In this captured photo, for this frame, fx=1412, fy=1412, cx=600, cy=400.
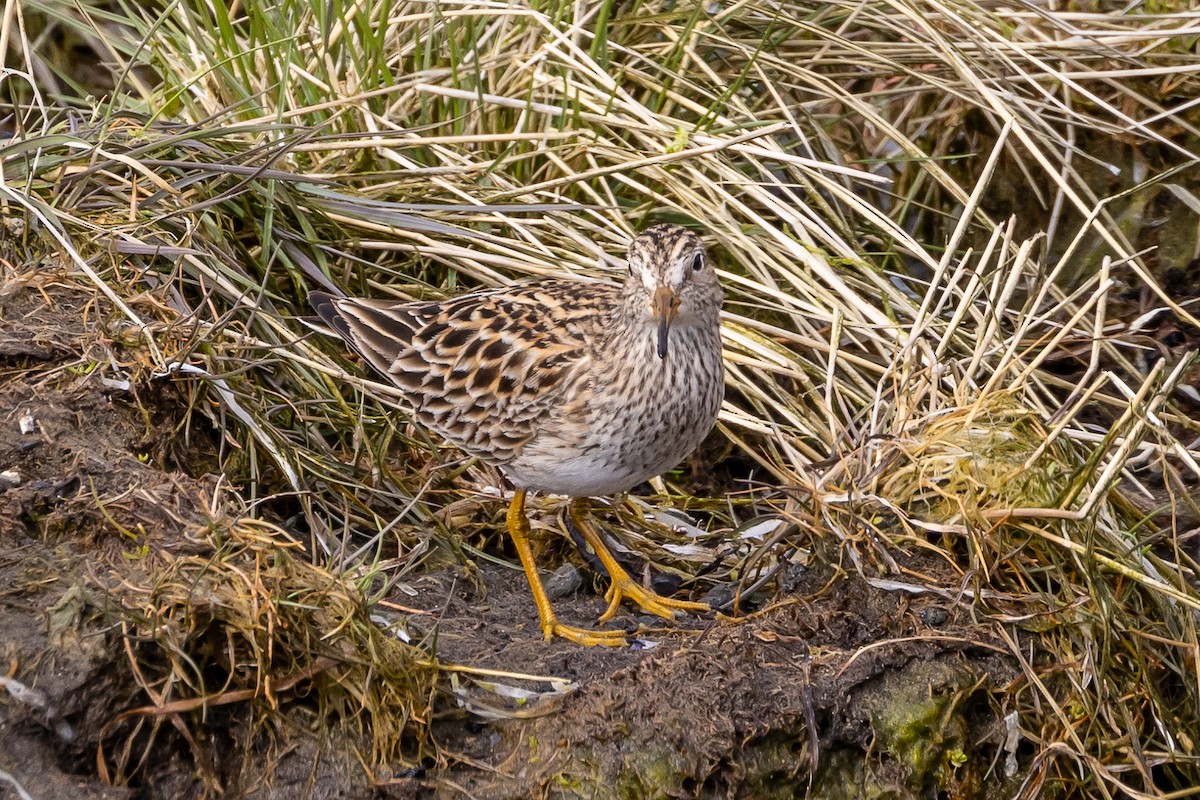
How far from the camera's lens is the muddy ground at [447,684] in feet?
13.6

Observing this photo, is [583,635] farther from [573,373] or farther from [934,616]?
[934,616]

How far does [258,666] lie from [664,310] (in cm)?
182

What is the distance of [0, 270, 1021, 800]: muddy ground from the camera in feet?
13.6

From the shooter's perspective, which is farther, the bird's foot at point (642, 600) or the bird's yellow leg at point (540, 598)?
the bird's foot at point (642, 600)

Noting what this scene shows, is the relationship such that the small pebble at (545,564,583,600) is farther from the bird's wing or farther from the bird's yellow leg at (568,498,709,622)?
the bird's wing

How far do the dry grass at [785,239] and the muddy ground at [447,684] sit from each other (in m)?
0.22

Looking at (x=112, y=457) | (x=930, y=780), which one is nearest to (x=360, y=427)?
(x=112, y=457)

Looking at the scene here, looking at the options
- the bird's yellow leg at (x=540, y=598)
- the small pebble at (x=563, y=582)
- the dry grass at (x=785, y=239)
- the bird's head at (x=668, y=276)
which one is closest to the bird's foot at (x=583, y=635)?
the bird's yellow leg at (x=540, y=598)

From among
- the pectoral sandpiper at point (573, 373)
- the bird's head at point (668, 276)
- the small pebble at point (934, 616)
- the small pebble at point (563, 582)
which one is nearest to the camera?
the small pebble at point (934, 616)

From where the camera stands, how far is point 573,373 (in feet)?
17.2

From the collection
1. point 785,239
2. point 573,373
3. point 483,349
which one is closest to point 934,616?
point 573,373

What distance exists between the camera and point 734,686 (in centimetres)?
455

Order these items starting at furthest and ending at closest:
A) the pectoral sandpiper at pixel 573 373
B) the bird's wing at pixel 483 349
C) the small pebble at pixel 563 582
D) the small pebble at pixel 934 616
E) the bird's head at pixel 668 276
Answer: the small pebble at pixel 563 582
the bird's wing at pixel 483 349
the pectoral sandpiper at pixel 573 373
the bird's head at pixel 668 276
the small pebble at pixel 934 616

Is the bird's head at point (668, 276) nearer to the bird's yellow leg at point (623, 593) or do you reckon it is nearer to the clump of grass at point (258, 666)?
the bird's yellow leg at point (623, 593)
